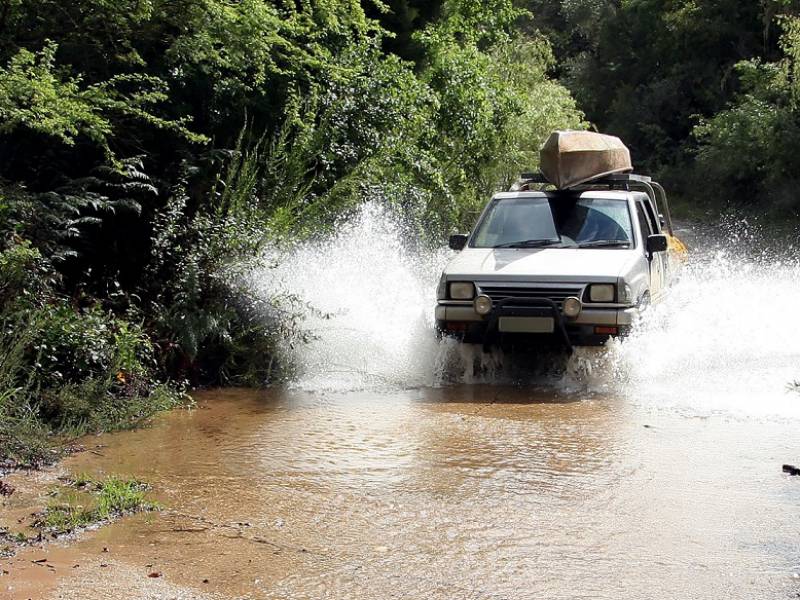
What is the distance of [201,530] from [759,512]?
9.62ft

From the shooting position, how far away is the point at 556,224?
11.1 meters

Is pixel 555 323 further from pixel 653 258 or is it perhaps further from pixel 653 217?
pixel 653 217

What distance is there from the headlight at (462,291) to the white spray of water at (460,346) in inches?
24.0

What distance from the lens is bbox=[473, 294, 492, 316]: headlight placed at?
9875mm

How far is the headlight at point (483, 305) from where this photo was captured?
9875mm

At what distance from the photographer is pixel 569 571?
5176mm

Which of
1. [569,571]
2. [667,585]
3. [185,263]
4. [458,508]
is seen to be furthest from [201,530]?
[185,263]

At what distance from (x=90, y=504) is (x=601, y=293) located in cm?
508

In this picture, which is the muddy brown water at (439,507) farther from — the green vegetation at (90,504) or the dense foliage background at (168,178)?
the dense foliage background at (168,178)

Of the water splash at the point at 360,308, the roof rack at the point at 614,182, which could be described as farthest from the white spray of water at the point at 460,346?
the roof rack at the point at 614,182

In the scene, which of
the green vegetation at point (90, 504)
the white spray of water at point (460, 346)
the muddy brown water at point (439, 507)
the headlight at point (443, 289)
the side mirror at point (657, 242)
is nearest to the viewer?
the muddy brown water at point (439, 507)

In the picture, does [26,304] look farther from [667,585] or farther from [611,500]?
[667,585]

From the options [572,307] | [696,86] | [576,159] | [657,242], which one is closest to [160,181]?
[572,307]

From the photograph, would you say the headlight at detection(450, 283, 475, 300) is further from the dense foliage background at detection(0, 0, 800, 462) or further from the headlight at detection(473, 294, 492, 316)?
the dense foliage background at detection(0, 0, 800, 462)
